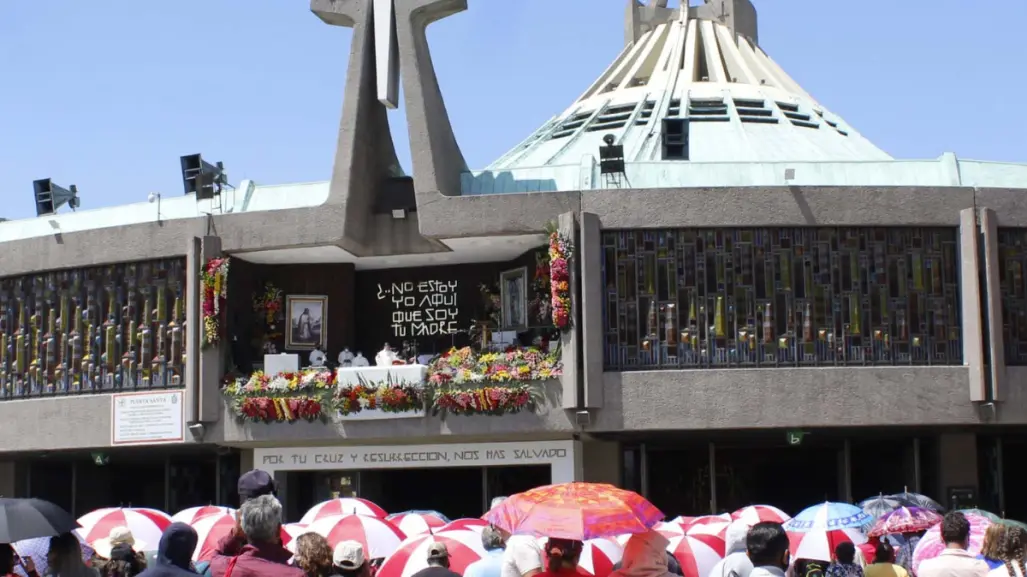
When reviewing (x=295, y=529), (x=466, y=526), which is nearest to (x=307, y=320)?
(x=295, y=529)

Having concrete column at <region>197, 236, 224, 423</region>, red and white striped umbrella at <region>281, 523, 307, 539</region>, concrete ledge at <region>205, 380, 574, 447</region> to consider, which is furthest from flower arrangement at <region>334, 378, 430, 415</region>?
red and white striped umbrella at <region>281, 523, 307, 539</region>

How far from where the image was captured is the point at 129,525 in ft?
56.4

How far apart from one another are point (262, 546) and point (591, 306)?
18.7 m

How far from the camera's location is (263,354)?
1203 inches

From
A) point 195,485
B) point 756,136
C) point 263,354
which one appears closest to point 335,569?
point 263,354

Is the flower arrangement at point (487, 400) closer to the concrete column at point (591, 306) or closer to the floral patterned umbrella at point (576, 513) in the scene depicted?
the concrete column at point (591, 306)

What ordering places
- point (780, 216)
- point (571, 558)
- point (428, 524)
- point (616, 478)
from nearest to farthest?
point (571, 558) → point (428, 524) → point (780, 216) → point (616, 478)

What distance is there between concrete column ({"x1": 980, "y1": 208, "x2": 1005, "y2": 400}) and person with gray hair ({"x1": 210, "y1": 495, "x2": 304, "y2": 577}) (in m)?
20.4

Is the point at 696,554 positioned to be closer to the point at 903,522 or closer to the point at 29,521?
the point at 903,522

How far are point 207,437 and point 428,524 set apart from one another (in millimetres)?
11875

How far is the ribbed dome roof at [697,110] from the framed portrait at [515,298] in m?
3.78

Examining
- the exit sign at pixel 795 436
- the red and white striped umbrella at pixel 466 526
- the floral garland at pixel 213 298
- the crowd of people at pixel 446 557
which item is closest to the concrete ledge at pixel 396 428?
the floral garland at pixel 213 298

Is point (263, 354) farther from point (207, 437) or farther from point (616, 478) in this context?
point (616, 478)

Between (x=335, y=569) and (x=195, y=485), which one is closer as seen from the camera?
(x=335, y=569)
